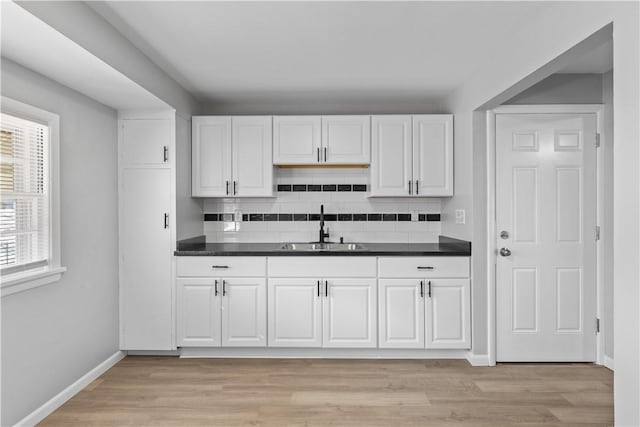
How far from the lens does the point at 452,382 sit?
3010 mm

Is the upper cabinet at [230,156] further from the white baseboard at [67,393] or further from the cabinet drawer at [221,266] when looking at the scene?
the white baseboard at [67,393]

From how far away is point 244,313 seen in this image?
3.47m

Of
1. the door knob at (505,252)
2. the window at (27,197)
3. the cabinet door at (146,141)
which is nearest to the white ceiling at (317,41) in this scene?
the cabinet door at (146,141)

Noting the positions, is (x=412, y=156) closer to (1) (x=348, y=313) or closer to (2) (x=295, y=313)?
(1) (x=348, y=313)

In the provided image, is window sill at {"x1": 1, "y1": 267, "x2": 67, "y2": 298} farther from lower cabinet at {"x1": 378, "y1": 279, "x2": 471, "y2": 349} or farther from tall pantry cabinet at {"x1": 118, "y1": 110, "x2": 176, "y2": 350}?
lower cabinet at {"x1": 378, "y1": 279, "x2": 471, "y2": 349}

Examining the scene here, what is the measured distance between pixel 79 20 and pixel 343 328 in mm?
2781

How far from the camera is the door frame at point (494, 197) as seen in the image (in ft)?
10.9

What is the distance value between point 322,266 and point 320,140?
119 centimetres

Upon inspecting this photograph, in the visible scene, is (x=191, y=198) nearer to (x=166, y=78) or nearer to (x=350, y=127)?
(x=166, y=78)

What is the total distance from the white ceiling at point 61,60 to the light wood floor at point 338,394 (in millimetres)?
2098

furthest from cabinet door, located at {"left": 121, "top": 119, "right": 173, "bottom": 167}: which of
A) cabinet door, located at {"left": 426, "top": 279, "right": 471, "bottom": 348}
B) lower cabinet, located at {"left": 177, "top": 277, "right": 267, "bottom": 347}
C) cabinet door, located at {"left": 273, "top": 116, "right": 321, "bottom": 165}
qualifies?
cabinet door, located at {"left": 426, "top": 279, "right": 471, "bottom": 348}

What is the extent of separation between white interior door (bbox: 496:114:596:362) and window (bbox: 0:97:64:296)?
3.26 meters

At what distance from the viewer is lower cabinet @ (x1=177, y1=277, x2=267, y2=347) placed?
346cm

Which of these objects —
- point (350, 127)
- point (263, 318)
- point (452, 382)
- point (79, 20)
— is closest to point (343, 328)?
point (263, 318)
